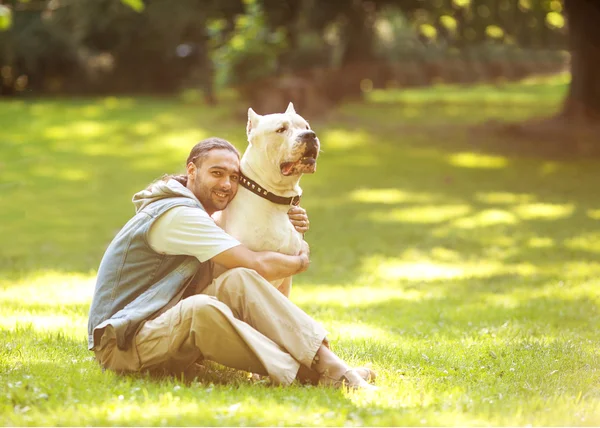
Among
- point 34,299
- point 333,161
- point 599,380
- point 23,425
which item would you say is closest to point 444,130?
point 333,161

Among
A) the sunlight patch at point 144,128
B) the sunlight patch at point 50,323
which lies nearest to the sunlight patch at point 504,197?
the sunlight patch at point 144,128

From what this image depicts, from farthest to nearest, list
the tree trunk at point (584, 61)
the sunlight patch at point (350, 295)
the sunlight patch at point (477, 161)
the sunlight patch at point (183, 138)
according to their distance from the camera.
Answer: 1. the sunlight patch at point (183, 138)
2. the tree trunk at point (584, 61)
3. the sunlight patch at point (477, 161)
4. the sunlight patch at point (350, 295)

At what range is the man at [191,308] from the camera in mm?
5070

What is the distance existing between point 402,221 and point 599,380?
8.36 meters

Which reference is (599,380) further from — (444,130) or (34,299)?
(444,130)

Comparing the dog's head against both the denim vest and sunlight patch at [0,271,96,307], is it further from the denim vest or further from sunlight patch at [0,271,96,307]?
sunlight patch at [0,271,96,307]

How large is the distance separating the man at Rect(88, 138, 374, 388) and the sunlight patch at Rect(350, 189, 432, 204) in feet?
34.2

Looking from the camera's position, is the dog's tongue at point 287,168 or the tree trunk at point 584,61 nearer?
the dog's tongue at point 287,168

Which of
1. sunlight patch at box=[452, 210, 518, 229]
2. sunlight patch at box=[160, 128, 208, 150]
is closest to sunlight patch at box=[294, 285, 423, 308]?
sunlight patch at box=[452, 210, 518, 229]

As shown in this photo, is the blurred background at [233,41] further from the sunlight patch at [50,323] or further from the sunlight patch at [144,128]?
the sunlight patch at [50,323]

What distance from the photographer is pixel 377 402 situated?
195 inches

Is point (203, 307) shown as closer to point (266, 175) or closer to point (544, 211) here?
point (266, 175)

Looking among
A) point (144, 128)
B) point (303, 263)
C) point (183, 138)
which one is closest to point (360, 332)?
point (303, 263)

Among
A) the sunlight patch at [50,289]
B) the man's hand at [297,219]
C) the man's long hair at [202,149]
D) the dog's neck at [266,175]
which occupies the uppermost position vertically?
the man's long hair at [202,149]
